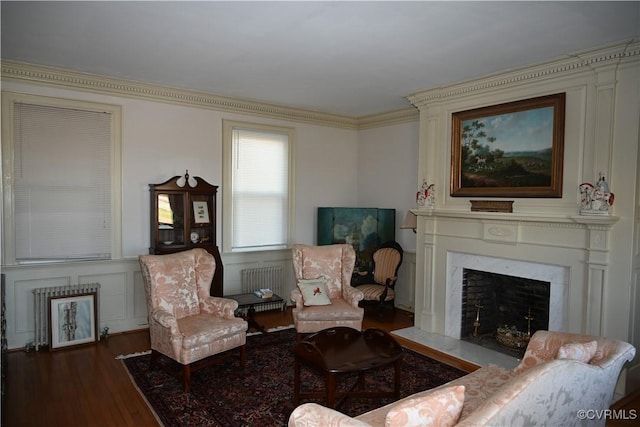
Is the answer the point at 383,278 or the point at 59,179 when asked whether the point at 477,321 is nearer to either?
the point at 383,278

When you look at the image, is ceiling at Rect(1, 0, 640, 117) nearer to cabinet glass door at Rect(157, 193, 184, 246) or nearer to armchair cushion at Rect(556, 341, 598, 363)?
cabinet glass door at Rect(157, 193, 184, 246)

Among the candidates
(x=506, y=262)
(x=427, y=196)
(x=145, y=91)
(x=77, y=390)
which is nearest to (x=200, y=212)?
(x=145, y=91)

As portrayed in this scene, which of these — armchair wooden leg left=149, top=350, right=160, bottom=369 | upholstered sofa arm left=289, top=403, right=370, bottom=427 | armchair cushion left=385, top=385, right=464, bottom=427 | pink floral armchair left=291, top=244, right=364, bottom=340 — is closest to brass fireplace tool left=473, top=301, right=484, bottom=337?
pink floral armchair left=291, top=244, right=364, bottom=340

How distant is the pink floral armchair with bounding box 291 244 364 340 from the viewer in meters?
4.29

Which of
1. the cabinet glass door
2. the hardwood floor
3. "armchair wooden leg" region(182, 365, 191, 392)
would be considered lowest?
the hardwood floor

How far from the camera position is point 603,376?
2.14 meters

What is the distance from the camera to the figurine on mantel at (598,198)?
346cm

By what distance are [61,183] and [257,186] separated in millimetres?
2292

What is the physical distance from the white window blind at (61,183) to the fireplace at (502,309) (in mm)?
4102

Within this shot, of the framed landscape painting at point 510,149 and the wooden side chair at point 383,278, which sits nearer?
the framed landscape painting at point 510,149

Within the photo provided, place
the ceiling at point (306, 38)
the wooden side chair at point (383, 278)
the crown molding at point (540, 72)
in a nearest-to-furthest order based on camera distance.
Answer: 1. the ceiling at point (306, 38)
2. the crown molding at point (540, 72)
3. the wooden side chair at point (383, 278)

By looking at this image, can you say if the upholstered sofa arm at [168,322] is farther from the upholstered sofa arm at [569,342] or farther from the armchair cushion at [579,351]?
the armchair cushion at [579,351]

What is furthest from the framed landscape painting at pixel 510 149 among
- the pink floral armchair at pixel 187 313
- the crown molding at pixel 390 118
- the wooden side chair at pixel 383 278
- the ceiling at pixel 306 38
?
the pink floral armchair at pixel 187 313

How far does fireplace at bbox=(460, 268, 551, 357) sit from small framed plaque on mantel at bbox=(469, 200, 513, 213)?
2.45 ft
